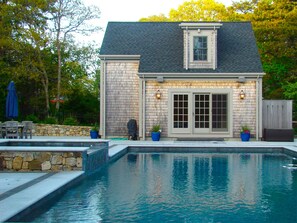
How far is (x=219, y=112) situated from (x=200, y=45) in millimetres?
A: 2982

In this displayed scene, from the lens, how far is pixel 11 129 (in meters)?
15.7

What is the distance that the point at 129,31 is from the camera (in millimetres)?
20547

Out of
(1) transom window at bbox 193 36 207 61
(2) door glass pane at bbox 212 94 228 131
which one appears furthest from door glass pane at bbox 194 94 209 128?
(1) transom window at bbox 193 36 207 61

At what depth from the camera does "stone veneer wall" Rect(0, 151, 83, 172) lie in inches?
345

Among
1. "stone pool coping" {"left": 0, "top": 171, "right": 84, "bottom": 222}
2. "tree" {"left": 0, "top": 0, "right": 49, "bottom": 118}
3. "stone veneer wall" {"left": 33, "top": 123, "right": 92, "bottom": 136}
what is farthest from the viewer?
"tree" {"left": 0, "top": 0, "right": 49, "bottom": 118}

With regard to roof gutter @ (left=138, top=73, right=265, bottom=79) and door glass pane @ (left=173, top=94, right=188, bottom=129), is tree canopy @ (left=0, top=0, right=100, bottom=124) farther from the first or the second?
door glass pane @ (left=173, top=94, right=188, bottom=129)

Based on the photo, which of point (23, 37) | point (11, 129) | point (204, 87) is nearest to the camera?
point (11, 129)

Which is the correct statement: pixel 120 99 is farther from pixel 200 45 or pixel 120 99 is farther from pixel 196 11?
pixel 196 11

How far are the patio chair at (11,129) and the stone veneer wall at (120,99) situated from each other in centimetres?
425

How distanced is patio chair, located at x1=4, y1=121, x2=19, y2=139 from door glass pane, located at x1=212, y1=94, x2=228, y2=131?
7.93 metres

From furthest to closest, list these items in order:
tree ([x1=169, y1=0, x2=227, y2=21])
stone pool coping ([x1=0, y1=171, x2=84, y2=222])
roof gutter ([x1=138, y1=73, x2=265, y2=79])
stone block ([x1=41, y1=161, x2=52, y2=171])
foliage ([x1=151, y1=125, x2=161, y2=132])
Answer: tree ([x1=169, y1=0, x2=227, y2=21]) < roof gutter ([x1=138, y1=73, x2=265, y2=79]) < foliage ([x1=151, y1=125, x2=161, y2=132]) < stone block ([x1=41, y1=161, x2=52, y2=171]) < stone pool coping ([x1=0, y1=171, x2=84, y2=222])

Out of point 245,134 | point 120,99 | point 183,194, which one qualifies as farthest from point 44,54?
point 183,194

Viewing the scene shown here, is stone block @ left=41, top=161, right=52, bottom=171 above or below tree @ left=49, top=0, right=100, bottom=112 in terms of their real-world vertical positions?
below

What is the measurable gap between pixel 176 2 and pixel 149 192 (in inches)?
1332
